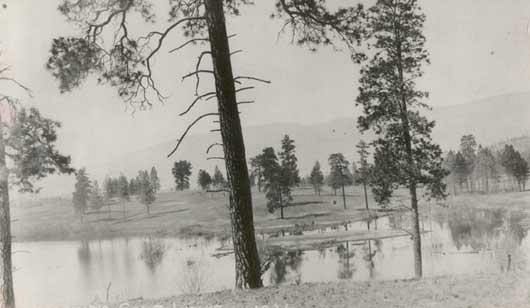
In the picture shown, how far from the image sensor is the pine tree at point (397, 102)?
21.4 meters

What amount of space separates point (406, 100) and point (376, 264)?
51.2ft

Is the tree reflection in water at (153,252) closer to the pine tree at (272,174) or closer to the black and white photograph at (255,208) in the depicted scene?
the black and white photograph at (255,208)

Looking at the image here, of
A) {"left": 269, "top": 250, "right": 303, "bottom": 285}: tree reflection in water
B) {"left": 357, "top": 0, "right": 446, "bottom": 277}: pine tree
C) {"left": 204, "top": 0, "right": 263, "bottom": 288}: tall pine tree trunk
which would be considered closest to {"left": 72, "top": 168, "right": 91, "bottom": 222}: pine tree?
{"left": 269, "top": 250, "right": 303, "bottom": 285}: tree reflection in water

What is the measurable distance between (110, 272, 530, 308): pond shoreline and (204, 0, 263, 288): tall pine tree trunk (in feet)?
1.93

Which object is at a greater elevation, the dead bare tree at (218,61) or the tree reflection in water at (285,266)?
the dead bare tree at (218,61)

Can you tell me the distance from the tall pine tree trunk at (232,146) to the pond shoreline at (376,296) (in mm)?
587

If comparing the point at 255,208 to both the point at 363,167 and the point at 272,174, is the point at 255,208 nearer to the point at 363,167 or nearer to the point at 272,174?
the point at 272,174

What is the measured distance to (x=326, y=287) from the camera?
29.0ft

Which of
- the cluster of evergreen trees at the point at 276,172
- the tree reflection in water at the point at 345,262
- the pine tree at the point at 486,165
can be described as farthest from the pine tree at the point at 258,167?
the pine tree at the point at 486,165

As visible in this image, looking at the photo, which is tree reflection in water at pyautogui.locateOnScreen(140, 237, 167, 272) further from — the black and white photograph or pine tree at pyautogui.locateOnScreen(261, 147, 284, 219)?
pine tree at pyautogui.locateOnScreen(261, 147, 284, 219)

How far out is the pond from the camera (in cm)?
2966

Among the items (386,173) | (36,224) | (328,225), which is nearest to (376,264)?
(386,173)

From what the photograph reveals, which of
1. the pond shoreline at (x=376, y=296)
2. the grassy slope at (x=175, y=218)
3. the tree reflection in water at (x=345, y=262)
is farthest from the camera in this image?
the grassy slope at (x=175, y=218)

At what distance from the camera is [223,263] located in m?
37.2
